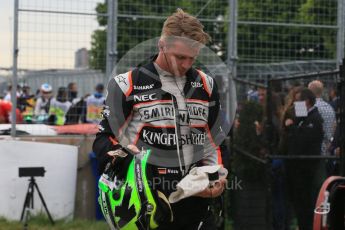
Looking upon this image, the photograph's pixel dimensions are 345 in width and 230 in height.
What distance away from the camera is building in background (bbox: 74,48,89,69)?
31.9 ft

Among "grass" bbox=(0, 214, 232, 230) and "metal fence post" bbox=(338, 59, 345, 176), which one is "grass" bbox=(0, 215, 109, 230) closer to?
"grass" bbox=(0, 214, 232, 230)

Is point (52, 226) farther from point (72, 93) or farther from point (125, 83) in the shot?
point (125, 83)

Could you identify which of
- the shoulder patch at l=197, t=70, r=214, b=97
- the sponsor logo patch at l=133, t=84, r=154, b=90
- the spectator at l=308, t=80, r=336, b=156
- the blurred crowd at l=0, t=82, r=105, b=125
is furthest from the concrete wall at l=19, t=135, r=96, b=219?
the sponsor logo patch at l=133, t=84, r=154, b=90

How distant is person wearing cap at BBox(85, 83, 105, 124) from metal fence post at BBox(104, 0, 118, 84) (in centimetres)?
55

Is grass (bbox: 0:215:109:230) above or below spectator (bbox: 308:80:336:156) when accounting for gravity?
below

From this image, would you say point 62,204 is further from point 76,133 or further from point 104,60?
point 104,60

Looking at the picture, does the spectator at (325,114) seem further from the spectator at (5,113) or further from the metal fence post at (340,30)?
the spectator at (5,113)

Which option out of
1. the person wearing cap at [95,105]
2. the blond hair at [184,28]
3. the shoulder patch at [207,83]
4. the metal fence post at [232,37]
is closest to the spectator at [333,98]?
the metal fence post at [232,37]

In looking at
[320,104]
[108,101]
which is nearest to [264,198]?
[320,104]

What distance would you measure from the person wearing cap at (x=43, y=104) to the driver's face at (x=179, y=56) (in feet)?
21.3

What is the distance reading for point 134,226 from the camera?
3717mm

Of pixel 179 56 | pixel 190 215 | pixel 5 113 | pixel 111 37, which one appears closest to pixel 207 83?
pixel 179 56

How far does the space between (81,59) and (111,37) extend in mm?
687

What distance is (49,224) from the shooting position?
29.8 feet
